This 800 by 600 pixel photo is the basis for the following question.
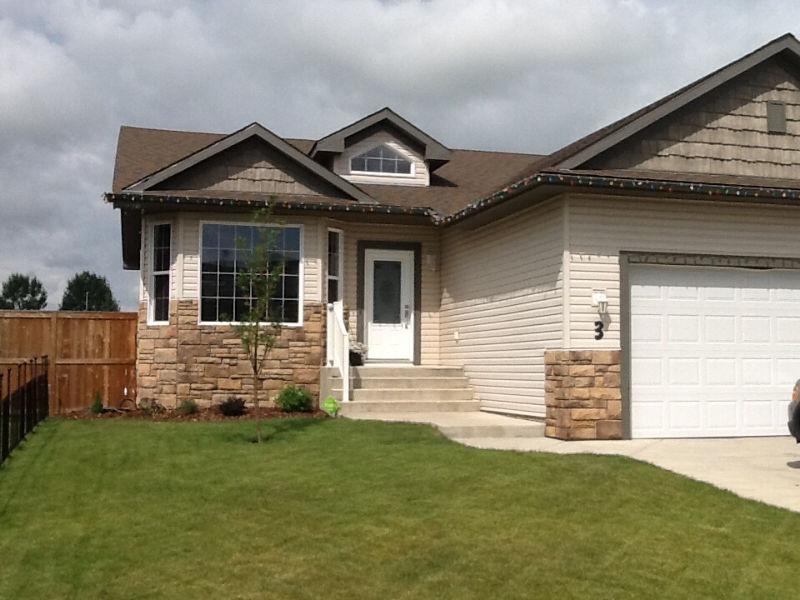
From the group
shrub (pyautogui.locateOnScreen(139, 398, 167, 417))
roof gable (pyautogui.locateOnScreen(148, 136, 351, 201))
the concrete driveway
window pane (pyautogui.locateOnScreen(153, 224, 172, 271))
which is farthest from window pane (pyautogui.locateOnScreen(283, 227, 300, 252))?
the concrete driveway

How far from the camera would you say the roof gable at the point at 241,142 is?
14.2 m

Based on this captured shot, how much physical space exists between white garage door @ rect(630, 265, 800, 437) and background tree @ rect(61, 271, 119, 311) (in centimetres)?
6602

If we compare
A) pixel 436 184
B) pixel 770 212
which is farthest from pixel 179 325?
pixel 770 212

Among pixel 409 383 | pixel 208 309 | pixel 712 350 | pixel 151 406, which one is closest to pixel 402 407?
pixel 409 383

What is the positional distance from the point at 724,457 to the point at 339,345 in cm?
609

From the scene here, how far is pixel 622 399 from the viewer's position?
38.3ft

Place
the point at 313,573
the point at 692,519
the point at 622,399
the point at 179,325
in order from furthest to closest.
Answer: the point at 179,325
the point at 622,399
the point at 692,519
the point at 313,573

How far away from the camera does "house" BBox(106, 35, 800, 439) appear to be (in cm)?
1171

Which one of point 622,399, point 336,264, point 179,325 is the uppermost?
point 336,264

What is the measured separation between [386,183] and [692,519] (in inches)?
452

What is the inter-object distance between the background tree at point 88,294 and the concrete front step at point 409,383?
62.4 metres

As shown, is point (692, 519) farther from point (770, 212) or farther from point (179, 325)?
point (179, 325)

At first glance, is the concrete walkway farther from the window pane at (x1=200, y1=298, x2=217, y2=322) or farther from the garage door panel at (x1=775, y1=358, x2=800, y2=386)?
the window pane at (x1=200, y1=298, x2=217, y2=322)

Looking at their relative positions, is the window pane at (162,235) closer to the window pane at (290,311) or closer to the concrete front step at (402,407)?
the window pane at (290,311)
